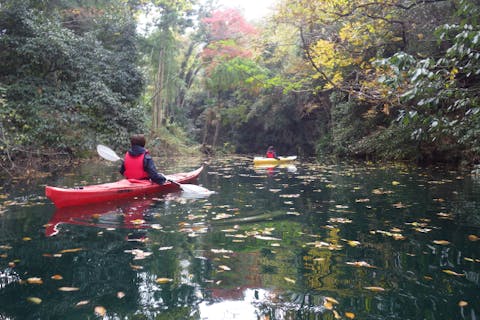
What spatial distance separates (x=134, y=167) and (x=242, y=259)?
11.4 feet

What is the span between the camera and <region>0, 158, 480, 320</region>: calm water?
93.4 inches

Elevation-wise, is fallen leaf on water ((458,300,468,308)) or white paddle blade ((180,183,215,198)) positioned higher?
fallen leaf on water ((458,300,468,308))

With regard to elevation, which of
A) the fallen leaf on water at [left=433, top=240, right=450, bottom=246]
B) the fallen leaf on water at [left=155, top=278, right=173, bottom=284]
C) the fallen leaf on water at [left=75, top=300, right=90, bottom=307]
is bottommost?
→ the fallen leaf on water at [left=75, top=300, right=90, bottom=307]

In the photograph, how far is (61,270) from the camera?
2957 millimetres

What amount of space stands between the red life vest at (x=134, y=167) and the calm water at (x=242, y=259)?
0.47 metres

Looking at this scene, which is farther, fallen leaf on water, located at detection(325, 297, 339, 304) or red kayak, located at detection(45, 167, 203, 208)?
red kayak, located at detection(45, 167, 203, 208)

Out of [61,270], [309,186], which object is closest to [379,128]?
[309,186]

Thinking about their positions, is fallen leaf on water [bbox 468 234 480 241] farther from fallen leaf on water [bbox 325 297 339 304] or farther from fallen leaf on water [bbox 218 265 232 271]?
fallen leaf on water [bbox 218 265 232 271]

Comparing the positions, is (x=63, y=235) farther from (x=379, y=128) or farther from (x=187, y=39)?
(x=187, y=39)

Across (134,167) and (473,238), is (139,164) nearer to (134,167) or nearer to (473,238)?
(134,167)

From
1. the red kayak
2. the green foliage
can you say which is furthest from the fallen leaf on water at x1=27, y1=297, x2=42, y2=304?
the green foliage

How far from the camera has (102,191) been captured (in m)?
5.53

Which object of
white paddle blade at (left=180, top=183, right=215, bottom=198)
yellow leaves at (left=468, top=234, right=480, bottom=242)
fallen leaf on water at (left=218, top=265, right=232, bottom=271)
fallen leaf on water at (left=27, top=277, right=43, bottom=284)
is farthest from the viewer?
white paddle blade at (left=180, top=183, right=215, bottom=198)

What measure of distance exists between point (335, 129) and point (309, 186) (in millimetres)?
11602
